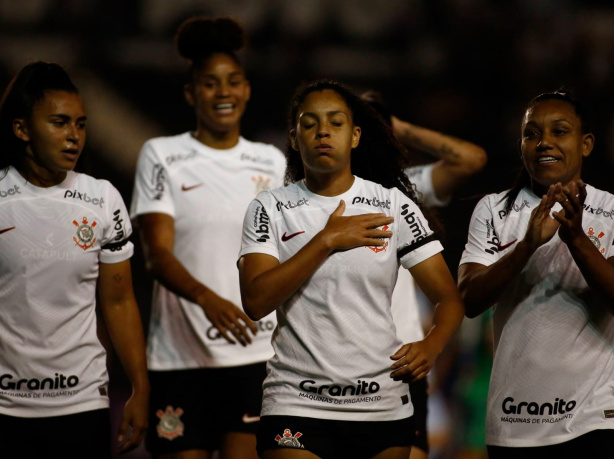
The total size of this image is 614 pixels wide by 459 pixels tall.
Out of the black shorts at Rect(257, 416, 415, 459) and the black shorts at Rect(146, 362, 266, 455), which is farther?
the black shorts at Rect(146, 362, 266, 455)

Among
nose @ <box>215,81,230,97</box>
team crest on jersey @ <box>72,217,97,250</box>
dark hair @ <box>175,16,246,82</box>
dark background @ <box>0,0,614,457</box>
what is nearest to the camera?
team crest on jersey @ <box>72,217,97,250</box>

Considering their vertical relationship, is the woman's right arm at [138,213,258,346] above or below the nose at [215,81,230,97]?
below

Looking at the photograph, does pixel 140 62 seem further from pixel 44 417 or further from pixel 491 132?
pixel 44 417

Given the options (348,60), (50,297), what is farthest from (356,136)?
(348,60)

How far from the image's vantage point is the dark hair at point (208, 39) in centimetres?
531

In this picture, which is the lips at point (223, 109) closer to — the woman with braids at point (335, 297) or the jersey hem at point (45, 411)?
the woman with braids at point (335, 297)

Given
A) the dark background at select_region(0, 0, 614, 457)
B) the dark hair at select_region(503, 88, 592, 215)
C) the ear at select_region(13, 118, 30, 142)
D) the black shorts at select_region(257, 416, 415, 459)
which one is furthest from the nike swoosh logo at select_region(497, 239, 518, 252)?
the dark background at select_region(0, 0, 614, 457)

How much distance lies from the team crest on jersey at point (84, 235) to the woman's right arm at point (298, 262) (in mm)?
643

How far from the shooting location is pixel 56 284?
3.76 metres

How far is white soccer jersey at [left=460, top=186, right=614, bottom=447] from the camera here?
11.8ft

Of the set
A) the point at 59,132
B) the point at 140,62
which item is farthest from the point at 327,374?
the point at 140,62

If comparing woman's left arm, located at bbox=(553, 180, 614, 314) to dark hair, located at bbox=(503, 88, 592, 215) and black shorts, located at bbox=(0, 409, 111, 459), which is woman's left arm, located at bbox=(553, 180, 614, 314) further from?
black shorts, located at bbox=(0, 409, 111, 459)

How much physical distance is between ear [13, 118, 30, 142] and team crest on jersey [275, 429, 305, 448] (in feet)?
4.90

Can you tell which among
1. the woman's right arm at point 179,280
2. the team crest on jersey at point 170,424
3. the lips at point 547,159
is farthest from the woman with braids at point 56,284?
the lips at point 547,159
